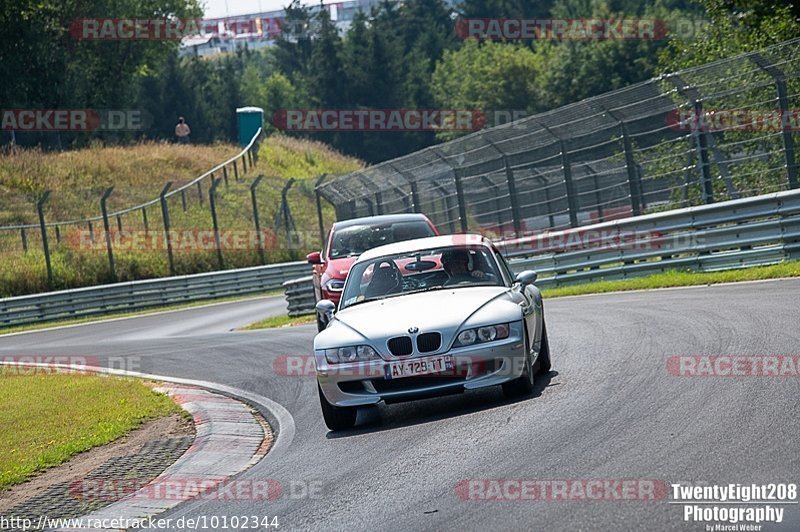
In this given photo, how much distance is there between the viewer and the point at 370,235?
17.8m

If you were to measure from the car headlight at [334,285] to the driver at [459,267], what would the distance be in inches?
245

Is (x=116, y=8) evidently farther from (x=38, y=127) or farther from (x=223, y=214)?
(x=223, y=214)

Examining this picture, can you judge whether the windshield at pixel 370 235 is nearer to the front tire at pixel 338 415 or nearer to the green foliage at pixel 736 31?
the front tire at pixel 338 415

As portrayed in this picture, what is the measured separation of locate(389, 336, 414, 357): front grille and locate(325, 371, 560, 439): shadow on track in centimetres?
53

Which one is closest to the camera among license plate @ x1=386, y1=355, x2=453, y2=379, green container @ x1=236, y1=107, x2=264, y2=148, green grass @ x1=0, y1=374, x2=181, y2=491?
license plate @ x1=386, y1=355, x2=453, y2=379

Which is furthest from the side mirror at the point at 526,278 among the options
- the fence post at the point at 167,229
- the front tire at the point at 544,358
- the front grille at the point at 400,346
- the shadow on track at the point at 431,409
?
the fence post at the point at 167,229

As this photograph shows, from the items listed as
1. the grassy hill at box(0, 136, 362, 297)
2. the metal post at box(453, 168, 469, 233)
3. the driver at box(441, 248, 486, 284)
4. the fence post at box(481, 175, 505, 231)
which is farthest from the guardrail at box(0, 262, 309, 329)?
the driver at box(441, 248, 486, 284)

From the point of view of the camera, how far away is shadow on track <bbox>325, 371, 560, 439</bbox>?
930 cm

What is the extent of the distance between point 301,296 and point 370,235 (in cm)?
720

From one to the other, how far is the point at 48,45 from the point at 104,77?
889 centimetres

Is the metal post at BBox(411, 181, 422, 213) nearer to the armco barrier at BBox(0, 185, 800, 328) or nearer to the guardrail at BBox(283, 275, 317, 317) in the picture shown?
the guardrail at BBox(283, 275, 317, 317)

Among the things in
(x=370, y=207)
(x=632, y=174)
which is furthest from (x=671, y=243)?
(x=370, y=207)

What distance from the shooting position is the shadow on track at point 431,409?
930cm

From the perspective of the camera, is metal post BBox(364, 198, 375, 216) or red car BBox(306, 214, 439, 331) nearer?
red car BBox(306, 214, 439, 331)
